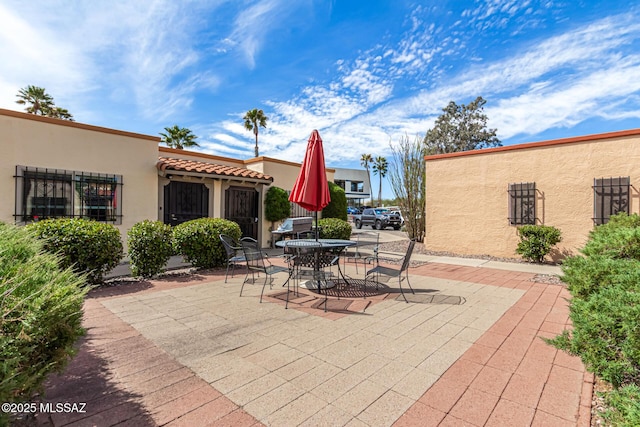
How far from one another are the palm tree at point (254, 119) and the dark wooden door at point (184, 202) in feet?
66.4

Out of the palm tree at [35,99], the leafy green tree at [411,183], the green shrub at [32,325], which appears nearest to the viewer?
the green shrub at [32,325]

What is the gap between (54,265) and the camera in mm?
2199

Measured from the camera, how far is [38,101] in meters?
19.5

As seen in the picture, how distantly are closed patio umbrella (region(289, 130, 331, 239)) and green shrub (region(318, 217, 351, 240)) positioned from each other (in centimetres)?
370

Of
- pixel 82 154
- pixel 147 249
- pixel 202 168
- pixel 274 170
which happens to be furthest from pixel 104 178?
pixel 274 170

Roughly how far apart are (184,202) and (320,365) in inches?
315

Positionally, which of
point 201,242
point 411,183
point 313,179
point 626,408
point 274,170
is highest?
point 274,170

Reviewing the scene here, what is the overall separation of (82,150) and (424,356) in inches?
349

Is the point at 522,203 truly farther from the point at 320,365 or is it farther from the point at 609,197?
the point at 320,365

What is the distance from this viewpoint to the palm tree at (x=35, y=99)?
19.1 meters

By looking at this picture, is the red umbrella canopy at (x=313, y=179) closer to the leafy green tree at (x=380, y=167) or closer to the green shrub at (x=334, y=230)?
the green shrub at (x=334, y=230)

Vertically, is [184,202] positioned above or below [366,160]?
below

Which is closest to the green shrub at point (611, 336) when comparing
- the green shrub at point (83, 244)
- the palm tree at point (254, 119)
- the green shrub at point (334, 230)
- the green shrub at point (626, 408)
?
the green shrub at point (626, 408)

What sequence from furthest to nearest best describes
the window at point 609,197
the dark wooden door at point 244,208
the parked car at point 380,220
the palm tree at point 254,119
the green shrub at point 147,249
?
the palm tree at point 254,119
the parked car at point 380,220
the dark wooden door at point 244,208
the window at point 609,197
the green shrub at point 147,249
